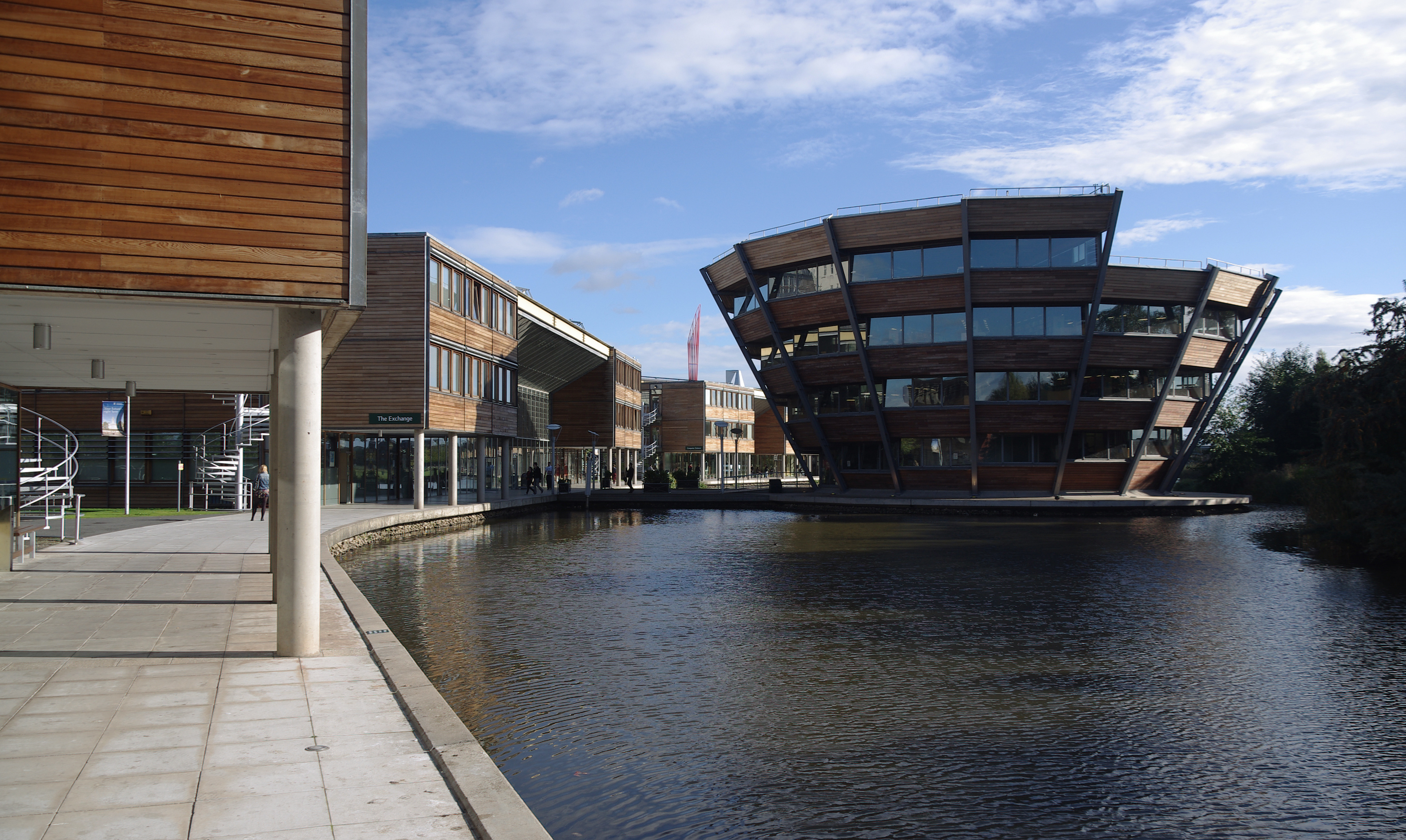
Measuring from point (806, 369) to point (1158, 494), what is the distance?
1744 centimetres

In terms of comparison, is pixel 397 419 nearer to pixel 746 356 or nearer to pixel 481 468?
pixel 481 468

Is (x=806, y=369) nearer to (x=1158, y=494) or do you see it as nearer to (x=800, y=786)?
(x=1158, y=494)

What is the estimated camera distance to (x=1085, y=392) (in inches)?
1709

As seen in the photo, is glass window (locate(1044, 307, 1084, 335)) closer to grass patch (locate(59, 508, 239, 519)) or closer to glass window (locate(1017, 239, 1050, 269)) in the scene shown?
glass window (locate(1017, 239, 1050, 269))

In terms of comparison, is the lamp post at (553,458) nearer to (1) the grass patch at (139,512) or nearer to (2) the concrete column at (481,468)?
(2) the concrete column at (481,468)

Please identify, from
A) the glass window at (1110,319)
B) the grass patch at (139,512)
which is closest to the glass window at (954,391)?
the glass window at (1110,319)

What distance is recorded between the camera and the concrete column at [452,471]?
1470 inches

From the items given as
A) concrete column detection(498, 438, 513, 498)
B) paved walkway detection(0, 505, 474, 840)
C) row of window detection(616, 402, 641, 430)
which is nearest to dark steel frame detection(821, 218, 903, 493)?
concrete column detection(498, 438, 513, 498)

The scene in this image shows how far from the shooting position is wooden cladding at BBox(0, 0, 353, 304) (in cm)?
806

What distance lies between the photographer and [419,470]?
35.8 metres

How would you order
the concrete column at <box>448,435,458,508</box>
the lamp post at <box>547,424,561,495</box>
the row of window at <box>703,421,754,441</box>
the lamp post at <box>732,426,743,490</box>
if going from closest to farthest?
1. the concrete column at <box>448,435,458,508</box>
2. the lamp post at <box>547,424,561,495</box>
3. the lamp post at <box>732,426,743,490</box>
4. the row of window at <box>703,421,754,441</box>

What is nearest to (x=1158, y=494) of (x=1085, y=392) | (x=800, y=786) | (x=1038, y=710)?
(x=1085, y=392)

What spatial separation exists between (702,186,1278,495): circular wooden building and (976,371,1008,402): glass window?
0.05 m

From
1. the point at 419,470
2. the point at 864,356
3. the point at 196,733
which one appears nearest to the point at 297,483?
the point at 196,733
